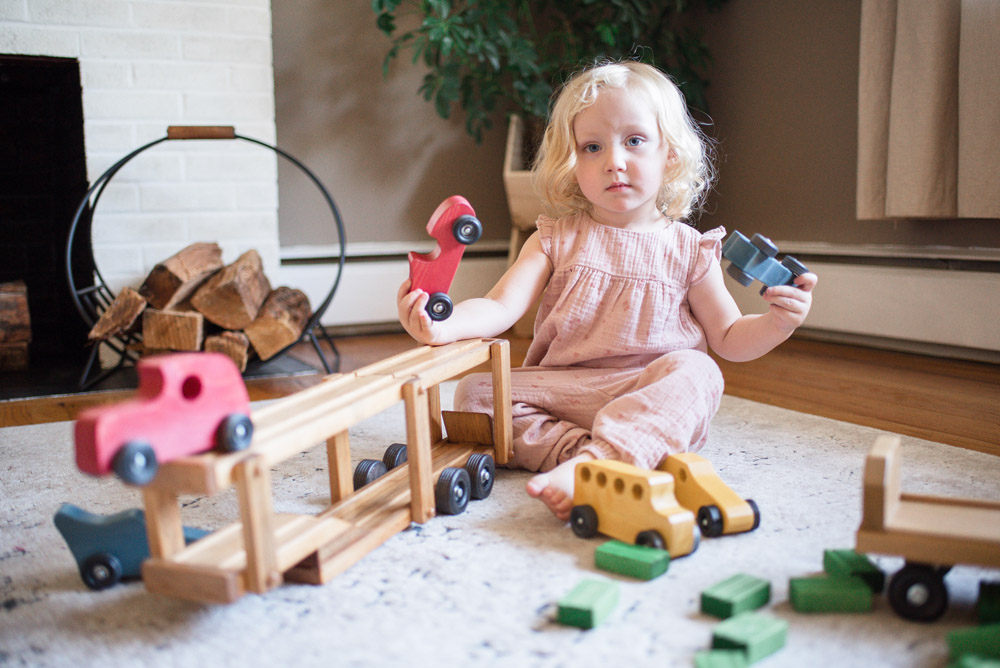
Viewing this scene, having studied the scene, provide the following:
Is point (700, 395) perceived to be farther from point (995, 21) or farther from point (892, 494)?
point (995, 21)

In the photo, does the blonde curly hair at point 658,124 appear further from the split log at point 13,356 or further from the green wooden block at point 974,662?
the split log at point 13,356

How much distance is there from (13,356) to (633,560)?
1671 millimetres

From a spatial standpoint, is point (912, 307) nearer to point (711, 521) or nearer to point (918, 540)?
point (711, 521)

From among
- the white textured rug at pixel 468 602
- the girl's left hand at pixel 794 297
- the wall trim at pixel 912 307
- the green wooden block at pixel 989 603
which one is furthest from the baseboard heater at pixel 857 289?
the green wooden block at pixel 989 603

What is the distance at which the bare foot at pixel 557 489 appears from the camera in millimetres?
913

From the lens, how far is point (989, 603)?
0.67 metres

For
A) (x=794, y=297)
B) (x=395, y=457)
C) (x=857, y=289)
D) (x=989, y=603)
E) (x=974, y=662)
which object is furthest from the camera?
(x=857, y=289)

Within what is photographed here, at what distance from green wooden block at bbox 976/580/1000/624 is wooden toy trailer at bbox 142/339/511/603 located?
52cm

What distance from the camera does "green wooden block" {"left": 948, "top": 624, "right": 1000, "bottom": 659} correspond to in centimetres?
60

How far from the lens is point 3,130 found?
79.0 inches

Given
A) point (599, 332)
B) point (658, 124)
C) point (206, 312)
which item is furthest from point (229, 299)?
point (658, 124)

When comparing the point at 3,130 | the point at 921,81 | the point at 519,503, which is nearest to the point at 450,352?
the point at 519,503

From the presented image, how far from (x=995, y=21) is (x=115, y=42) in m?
1.86

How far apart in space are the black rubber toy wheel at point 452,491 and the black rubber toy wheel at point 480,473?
0.09ft
